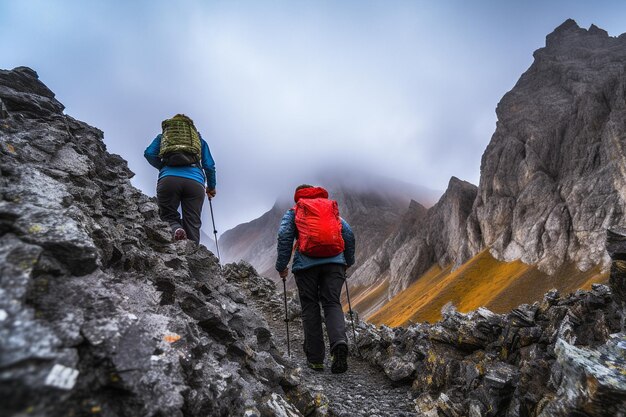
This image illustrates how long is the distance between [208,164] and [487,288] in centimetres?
9935

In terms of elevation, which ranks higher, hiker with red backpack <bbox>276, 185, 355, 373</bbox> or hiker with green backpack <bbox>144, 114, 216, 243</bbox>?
hiker with green backpack <bbox>144, 114, 216, 243</bbox>

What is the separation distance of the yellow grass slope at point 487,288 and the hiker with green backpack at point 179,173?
6185 cm

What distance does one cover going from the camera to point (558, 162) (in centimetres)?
10519

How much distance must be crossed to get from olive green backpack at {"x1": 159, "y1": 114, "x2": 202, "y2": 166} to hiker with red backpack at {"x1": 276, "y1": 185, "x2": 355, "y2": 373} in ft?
11.9

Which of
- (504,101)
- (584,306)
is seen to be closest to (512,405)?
(584,306)

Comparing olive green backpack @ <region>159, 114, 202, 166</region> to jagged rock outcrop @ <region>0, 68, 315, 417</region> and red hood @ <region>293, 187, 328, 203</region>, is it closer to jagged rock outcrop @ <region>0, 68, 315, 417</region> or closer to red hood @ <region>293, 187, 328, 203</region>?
jagged rock outcrop @ <region>0, 68, 315, 417</region>

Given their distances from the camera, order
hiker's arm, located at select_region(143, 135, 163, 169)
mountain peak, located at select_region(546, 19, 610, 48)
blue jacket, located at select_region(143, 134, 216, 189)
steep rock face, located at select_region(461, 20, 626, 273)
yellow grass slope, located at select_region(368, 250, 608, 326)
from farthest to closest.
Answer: mountain peak, located at select_region(546, 19, 610, 48) < steep rock face, located at select_region(461, 20, 626, 273) < yellow grass slope, located at select_region(368, 250, 608, 326) < hiker's arm, located at select_region(143, 135, 163, 169) < blue jacket, located at select_region(143, 134, 216, 189)

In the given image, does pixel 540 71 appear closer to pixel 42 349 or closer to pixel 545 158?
pixel 545 158

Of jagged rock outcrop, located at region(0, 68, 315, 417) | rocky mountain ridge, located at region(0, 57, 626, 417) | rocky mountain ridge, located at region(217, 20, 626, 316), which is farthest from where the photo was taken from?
rocky mountain ridge, located at region(217, 20, 626, 316)

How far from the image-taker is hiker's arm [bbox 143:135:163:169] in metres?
9.91

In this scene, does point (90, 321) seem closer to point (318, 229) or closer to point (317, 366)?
point (318, 229)

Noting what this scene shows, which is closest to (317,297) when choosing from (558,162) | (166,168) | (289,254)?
(289,254)

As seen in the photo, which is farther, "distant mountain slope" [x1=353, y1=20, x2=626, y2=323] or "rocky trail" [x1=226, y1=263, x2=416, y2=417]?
"distant mountain slope" [x1=353, y1=20, x2=626, y2=323]

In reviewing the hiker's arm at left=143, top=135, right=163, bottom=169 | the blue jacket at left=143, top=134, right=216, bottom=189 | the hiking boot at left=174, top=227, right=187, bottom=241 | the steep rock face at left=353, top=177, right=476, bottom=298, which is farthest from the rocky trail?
the steep rock face at left=353, top=177, right=476, bottom=298
